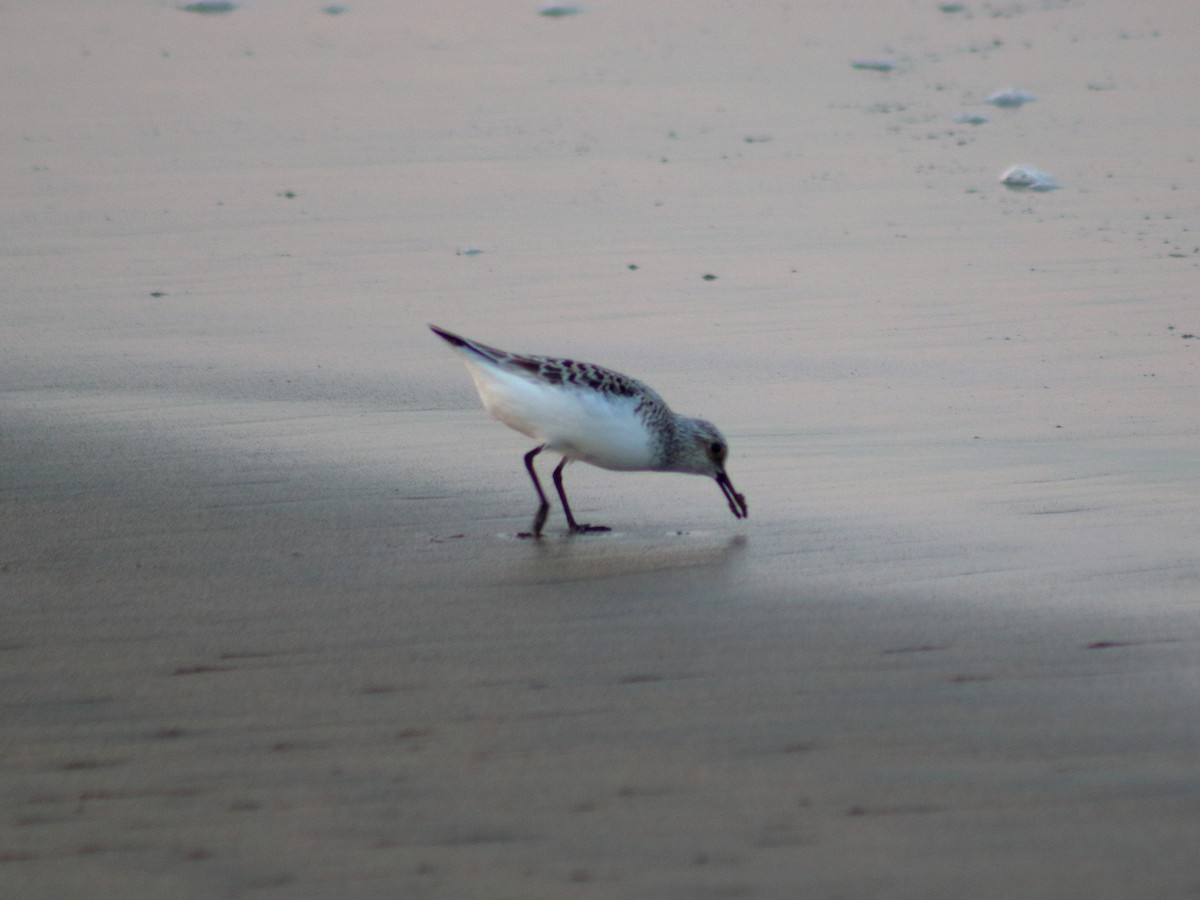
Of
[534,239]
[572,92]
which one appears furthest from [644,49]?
[534,239]

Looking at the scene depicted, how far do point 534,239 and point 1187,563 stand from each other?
200 inches

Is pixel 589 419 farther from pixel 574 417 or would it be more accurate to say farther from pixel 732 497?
pixel 732 497

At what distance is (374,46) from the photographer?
15375 mm

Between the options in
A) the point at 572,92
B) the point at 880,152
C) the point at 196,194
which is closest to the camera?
the point at 196,194

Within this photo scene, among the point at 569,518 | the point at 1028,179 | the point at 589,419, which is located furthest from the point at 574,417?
the point at 1028,179

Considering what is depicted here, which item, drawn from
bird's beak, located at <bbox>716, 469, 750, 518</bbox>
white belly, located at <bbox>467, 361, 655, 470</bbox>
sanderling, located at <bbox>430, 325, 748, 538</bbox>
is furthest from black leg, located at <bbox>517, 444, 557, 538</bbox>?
bird's beak, located at <bbox>716, 469, 750, 518</bbox>

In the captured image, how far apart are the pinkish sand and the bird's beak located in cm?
9

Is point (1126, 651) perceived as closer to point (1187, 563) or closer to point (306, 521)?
point (1187, 563)

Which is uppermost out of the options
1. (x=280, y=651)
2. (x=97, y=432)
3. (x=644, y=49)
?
(x=280, y=651)

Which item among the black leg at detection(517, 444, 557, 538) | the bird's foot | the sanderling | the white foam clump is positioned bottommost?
the white foam clump

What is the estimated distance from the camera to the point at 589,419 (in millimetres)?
5309

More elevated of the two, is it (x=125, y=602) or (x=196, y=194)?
(x=125, y=602)

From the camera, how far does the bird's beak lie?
17.3ft

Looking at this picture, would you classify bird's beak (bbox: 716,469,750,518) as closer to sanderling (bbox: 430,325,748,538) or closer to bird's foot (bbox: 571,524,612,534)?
sanderling (bbox: 430,325,748,538)
